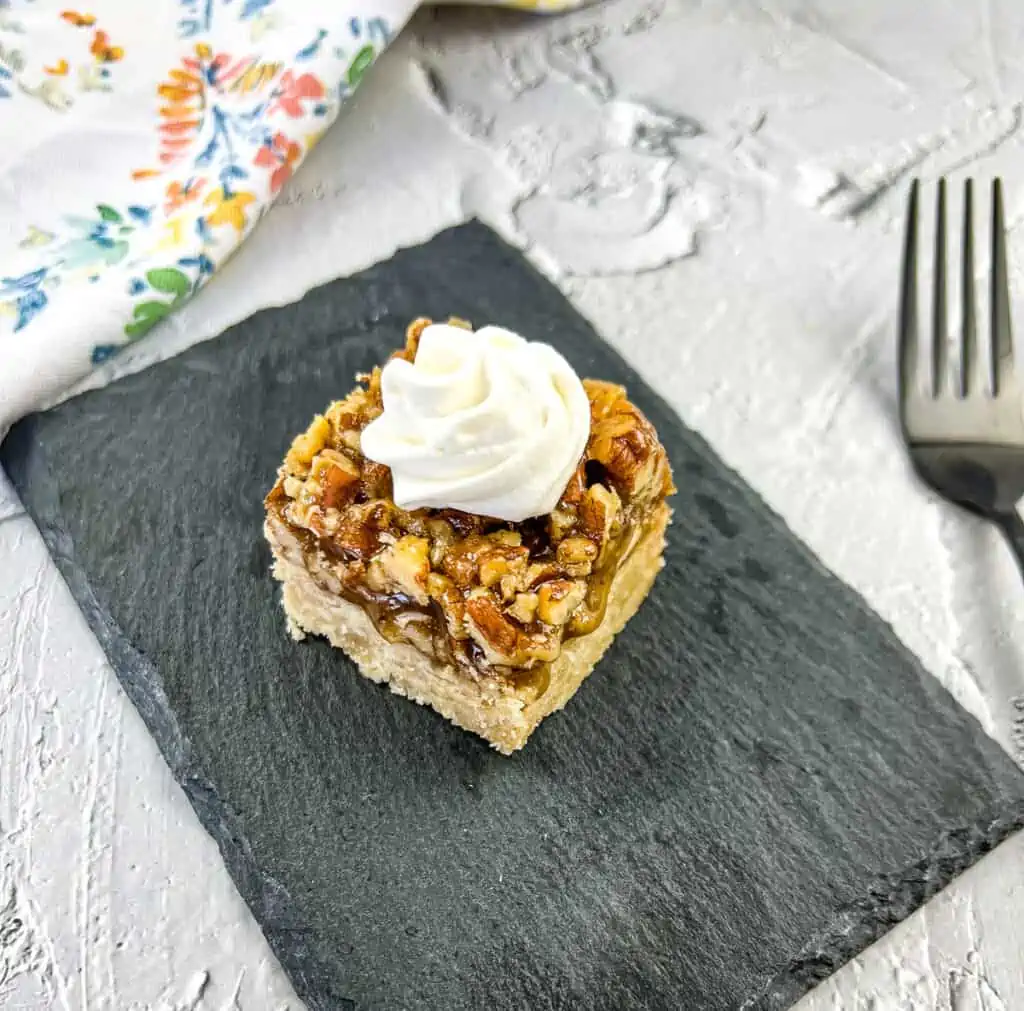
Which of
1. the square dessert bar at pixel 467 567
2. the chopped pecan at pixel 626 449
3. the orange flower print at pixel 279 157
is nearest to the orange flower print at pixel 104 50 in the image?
the orange flower print at pixel 279 157

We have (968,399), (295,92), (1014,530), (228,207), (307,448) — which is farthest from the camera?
(295,92)

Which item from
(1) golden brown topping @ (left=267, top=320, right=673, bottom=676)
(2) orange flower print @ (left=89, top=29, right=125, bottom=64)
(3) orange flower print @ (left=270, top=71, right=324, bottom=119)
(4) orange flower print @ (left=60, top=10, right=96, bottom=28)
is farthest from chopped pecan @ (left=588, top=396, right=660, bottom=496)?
(4) orange flower print @ (left=60, top=10, right=96, bottom=28)

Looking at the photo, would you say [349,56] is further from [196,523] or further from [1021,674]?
[1021,674]

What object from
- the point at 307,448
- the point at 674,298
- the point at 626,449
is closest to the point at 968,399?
the point at 674,298

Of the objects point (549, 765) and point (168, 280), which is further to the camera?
point (168, 280)

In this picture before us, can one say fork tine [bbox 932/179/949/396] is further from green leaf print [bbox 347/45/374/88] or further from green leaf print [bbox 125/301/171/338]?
green leaf print [bbox 125/301/171/338]

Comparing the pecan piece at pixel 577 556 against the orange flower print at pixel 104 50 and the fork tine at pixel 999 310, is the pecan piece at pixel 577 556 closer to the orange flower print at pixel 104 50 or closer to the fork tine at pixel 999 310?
the fork tine at pixel 999 310

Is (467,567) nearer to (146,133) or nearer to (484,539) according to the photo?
(484,539)
